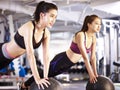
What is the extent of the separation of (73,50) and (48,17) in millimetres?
1155

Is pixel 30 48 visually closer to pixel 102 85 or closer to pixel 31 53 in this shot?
pixel 31 53

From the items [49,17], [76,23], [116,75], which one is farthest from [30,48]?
[76,23]

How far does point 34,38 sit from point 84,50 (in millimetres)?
843

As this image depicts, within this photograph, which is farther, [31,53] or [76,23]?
[76,23]

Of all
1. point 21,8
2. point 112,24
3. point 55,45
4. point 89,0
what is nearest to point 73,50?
point 89,0

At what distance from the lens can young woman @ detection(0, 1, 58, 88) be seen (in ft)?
8.25

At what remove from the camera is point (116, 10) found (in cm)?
747

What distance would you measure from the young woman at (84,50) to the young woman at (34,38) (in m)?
0.70

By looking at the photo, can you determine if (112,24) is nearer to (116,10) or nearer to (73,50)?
(116,10)

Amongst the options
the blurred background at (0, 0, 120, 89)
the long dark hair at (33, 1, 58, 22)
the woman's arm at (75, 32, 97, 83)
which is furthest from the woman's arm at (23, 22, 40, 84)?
the blurred background at (0, 0, 120, 89)

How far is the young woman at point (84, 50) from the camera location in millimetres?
3299

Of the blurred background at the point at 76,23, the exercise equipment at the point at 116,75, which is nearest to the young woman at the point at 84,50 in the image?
the blurred background at the point at 76,23

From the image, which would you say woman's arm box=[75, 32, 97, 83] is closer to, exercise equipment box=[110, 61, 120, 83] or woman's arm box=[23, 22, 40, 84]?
woman's arm box=[23, 22, 40, 84]

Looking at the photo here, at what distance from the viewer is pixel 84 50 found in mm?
3279
